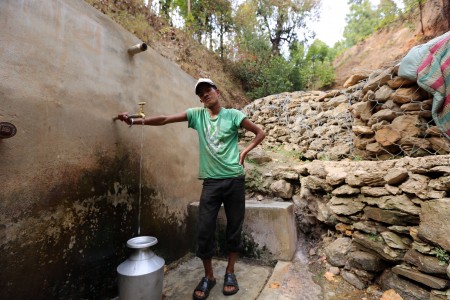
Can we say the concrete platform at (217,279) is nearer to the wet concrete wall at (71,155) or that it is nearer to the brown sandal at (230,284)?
the brown sandal at (230,284)

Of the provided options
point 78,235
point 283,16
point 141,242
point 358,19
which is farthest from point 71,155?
point 358,19

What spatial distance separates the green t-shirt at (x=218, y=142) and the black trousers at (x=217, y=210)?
0.29ft

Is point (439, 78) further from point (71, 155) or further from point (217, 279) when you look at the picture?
point (71, 155)

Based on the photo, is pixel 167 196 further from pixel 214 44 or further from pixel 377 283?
pixel 214 44

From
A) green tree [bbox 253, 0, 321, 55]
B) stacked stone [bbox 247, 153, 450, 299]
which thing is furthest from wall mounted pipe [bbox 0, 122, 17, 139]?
green tree [bbox 253, 0, 321, 55]

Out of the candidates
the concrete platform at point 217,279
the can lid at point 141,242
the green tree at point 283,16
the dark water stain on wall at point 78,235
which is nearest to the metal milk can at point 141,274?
the can lid at point 141,242

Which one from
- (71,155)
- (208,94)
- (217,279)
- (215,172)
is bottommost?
(217,279)

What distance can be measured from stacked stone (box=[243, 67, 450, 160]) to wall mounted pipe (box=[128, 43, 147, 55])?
325cm

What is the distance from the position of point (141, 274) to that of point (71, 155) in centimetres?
115

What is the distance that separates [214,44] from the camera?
31.3 ft

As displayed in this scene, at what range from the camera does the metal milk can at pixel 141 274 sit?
1.81 metres

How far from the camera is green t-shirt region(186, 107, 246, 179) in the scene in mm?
2209

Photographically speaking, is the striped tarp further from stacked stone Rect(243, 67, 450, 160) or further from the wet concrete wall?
the wet concrete wall

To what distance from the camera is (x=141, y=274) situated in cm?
182
